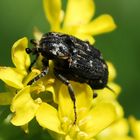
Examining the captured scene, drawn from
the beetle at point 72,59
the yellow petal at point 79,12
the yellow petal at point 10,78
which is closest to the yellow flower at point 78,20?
the yellow petal at point 79,12

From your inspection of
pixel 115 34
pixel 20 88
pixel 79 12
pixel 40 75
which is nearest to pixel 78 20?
pixel 79 12

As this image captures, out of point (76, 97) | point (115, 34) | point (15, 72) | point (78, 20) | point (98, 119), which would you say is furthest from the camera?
point (115, 34)

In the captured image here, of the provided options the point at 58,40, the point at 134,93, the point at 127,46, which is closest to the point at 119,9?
the point at 127,46

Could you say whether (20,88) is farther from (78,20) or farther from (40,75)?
(78,20)

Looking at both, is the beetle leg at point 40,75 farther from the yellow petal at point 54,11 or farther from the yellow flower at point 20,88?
the yellow petal at point 54,11

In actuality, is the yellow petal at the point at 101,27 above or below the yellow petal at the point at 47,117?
above
